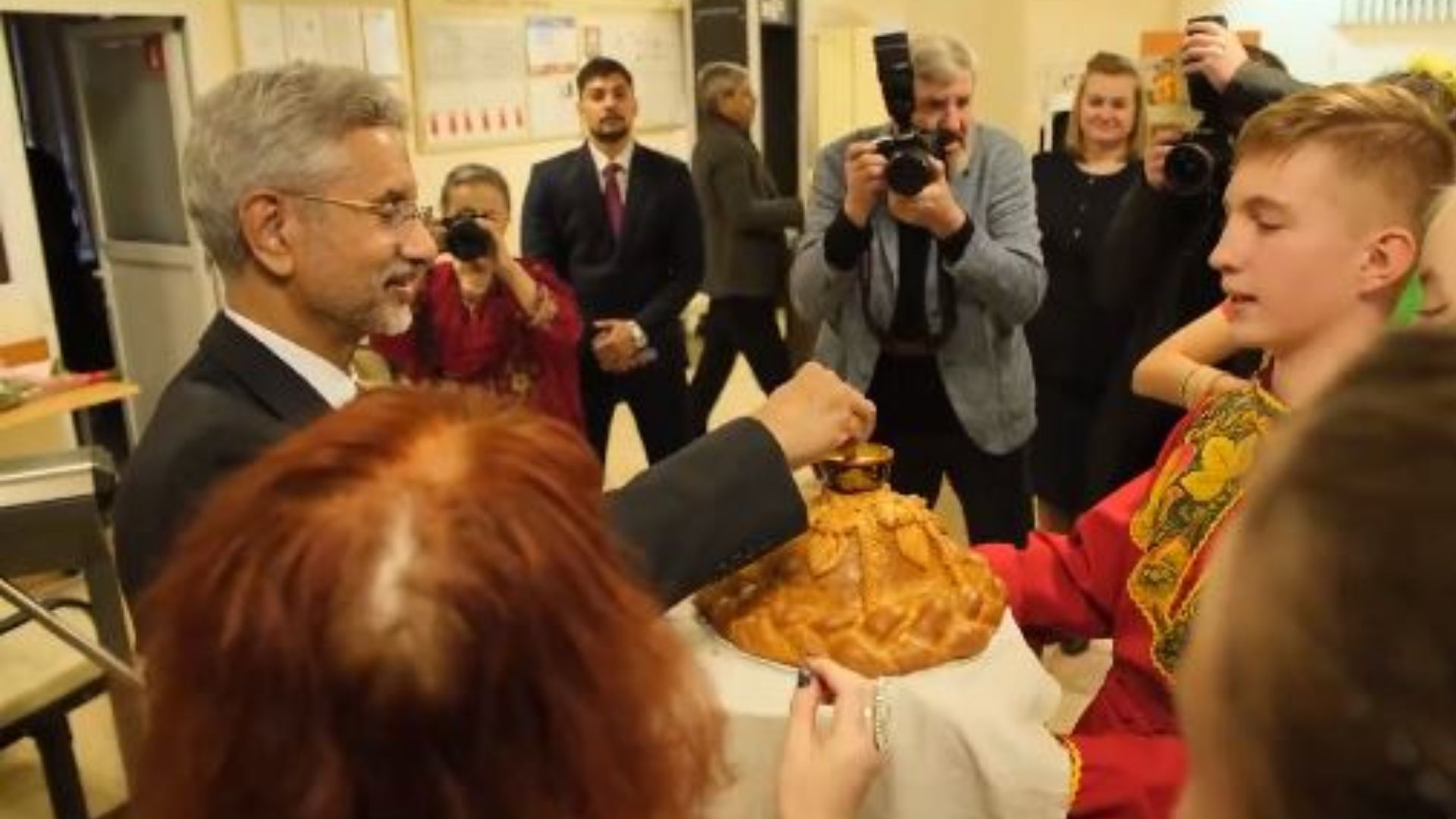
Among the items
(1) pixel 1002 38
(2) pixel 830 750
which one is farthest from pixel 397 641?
(1) pixel 1002 38

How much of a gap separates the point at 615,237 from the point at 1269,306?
227 cm

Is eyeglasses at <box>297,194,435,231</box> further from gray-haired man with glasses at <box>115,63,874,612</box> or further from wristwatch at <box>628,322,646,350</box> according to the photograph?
wristwatch at <box>628,322,646,350</box>

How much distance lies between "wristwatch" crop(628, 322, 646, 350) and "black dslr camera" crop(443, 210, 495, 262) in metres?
0.60

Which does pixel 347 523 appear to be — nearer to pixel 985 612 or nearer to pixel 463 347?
pixel 985 612

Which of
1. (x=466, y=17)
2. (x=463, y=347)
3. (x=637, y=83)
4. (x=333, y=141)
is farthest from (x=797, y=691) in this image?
(x=637, y=83)

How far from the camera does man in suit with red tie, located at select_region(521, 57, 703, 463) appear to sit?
319 cm

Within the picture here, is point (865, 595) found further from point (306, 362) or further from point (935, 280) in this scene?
point (935, 280)

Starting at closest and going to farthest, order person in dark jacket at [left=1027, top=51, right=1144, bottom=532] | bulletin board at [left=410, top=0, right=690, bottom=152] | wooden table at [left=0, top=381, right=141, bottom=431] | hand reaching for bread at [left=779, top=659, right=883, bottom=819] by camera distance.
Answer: hand reaching for bread at [left=779, top=659, right=883, bottom=819] < person in dark jacket at [left=1027, top=51, right=1144, bottom=532] < wooden table at [left=0, top=381, right=141, bottom=431] < bulletin board at [left=410, top=0, right=690, bottom=152]

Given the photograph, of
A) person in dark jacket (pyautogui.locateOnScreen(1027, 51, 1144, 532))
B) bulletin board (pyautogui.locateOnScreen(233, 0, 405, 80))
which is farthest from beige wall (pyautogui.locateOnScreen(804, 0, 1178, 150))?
person in dark jacket (pyautogui.locateOnScreen(1027, 51, 1144, 532))

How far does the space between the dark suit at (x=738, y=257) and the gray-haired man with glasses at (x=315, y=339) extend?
2.65 meters

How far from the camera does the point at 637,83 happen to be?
5.61 meters

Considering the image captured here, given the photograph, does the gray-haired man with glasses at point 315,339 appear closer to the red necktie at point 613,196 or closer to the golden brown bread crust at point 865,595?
the golden brown bread crust at point 865,595

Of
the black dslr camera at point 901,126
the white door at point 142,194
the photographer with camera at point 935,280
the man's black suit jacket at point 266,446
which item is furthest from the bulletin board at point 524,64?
the man's black suit jacket at point 266,446

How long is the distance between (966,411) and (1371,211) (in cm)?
104
